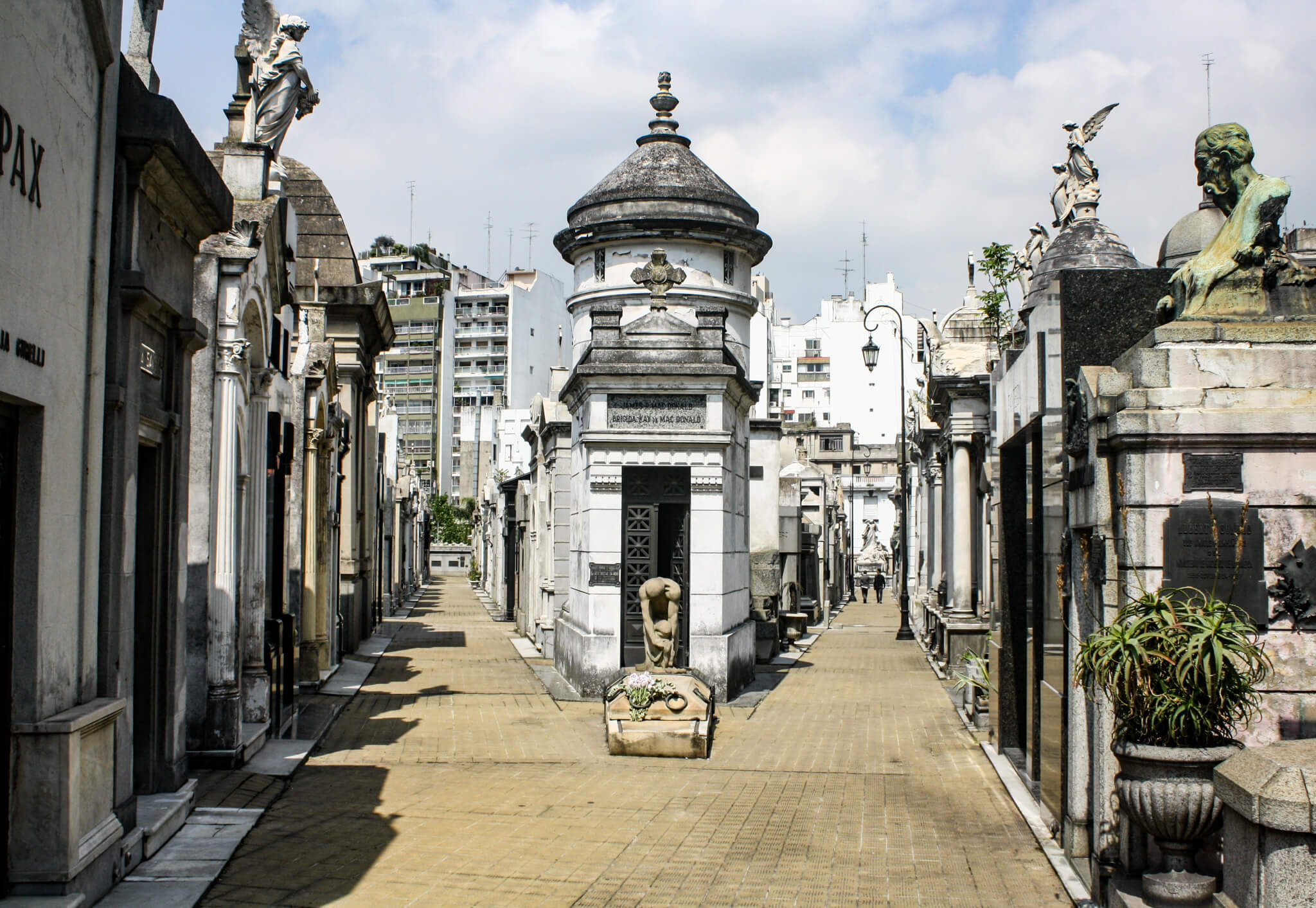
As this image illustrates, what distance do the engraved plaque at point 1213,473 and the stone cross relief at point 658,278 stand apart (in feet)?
33.3

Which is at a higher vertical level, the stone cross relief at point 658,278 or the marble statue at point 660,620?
the stone cross relief at point 658,278

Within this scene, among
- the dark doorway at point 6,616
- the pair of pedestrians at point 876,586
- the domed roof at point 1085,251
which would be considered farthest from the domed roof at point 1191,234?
the pair of pedestrians at point 876,586

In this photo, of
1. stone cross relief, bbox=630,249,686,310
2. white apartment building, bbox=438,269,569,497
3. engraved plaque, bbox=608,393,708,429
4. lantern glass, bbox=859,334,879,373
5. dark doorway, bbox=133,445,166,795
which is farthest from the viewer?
white apartment building, bbox=438,269,569,497

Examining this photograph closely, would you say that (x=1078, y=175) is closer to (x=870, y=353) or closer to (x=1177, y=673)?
(x=1177, y=673)

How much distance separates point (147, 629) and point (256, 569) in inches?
153

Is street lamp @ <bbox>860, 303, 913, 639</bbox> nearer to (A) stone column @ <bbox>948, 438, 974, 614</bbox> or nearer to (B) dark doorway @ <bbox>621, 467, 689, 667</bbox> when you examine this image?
(A) stone column @ <bbox>948, 438, 974, 614</bbox>

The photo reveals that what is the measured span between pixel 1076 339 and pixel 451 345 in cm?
8793

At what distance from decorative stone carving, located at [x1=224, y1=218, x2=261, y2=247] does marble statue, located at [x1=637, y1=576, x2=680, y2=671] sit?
5638mm

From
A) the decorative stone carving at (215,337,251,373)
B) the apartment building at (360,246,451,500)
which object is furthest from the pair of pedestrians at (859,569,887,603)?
the apartment building at (360,246,451,500)

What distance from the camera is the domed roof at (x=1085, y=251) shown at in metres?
12.3

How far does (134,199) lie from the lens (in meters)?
7.27

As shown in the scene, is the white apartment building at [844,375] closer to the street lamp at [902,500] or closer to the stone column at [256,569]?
the street lamp at [902,500]

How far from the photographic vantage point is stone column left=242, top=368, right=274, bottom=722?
1182 centimetres

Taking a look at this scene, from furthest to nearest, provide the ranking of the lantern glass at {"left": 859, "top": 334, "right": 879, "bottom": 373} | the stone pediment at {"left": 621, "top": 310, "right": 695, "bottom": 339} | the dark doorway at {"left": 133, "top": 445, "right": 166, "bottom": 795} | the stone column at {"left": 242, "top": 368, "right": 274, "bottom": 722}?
the lantern glass at {"left": 859, "top": 334, "right": 879, "bottom": 373}, the stone pediment at {"left": 621, "top": 310, "right": 695, "bottom": 339}, the stone column at {"left": 242, "top": 368, "right": 274, "bottom": 722}, the dark doorway at {"left": 133, "top": 445, "right": 166, "bottom": 795}
